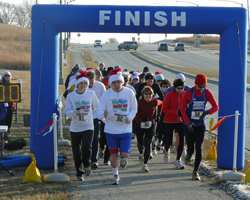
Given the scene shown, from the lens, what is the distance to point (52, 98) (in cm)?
797

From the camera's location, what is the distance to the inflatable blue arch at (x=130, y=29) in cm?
789

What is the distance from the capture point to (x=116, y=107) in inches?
271

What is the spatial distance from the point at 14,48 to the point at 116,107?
57.5 metres

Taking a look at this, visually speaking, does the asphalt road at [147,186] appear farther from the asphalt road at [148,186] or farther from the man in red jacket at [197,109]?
the man in red jacket at [197,109]

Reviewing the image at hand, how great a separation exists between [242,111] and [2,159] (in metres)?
4.92

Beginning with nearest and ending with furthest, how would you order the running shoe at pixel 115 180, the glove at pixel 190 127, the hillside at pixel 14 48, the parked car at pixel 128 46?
the running shoe at pixel 115 180
the glove at pixel 190 127
the hillside at pixel 14 48
the parked car at pixel 128 46

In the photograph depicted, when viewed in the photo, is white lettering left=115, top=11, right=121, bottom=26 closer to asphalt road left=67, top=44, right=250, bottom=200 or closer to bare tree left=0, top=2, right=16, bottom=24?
asphalt road left=67, top=44, right=250, bottom=200

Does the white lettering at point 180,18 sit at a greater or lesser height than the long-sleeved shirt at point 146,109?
greater

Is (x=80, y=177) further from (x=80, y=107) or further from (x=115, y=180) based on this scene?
(x=80, y=107)

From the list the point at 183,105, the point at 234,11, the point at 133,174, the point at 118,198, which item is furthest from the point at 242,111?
the point at 118,198

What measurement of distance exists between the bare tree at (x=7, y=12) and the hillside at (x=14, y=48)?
26.5m

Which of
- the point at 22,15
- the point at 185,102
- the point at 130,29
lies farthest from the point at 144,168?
the point at 22,15

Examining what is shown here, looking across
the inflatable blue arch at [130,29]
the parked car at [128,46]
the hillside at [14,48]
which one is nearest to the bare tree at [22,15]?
the hillside at [14,48]

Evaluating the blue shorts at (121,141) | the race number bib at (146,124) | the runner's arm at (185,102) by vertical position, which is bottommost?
the blue shorts at (121,141)
